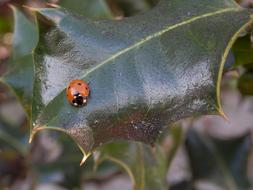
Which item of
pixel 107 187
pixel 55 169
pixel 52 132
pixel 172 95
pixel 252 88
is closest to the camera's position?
pixel 172 95

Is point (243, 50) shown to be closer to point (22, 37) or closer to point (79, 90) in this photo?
point (79, 90)

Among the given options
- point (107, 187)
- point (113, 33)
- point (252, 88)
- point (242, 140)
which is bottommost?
point (107, 187)

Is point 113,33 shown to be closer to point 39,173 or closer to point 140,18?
point 140,18

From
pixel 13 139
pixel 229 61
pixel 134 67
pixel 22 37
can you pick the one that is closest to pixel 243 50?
pixel 229 61

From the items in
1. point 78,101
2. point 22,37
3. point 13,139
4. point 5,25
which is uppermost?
point 78,101

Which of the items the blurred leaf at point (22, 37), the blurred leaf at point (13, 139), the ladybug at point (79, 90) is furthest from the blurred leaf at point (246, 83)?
the blurred leaf at point (13, 139)

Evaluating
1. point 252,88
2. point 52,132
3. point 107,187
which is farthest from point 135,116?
point 107,187

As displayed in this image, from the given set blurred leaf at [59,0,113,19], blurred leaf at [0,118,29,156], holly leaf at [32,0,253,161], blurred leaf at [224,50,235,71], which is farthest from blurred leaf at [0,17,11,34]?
blurred leaf at [224,50,235,71]

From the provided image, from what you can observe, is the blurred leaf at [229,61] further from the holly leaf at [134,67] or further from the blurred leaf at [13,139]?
the blurred leaf at [13,139]
